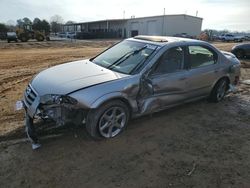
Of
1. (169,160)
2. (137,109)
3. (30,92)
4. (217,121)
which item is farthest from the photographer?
(217,121)

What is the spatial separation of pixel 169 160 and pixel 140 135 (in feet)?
2.75

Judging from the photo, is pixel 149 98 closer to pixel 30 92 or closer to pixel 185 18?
pixel 30 92

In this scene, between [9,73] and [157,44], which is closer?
[157,44]

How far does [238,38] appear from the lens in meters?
45.1

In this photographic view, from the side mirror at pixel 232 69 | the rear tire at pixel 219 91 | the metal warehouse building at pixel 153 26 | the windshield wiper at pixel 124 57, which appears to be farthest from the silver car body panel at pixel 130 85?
the metal warehouse building at pixel 153 26

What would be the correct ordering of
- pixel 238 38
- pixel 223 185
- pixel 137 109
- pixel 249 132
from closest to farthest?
pixel 223 185 → pixel 137 109 → pixel 249 132 → pixel 238 38

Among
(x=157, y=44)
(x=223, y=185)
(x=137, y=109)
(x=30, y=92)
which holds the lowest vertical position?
(x=223, y=185)

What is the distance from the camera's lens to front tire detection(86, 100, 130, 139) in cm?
388

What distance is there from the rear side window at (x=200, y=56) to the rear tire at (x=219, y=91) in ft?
1.96

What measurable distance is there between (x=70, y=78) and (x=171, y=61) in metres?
1.95

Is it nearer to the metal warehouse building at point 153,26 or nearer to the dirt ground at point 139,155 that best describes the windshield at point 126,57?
the dirt ground at point 139,155

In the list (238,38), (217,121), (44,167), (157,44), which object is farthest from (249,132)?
(238,38)

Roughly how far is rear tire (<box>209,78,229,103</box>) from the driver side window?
4.90 feet

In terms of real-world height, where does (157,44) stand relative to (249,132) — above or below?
above
